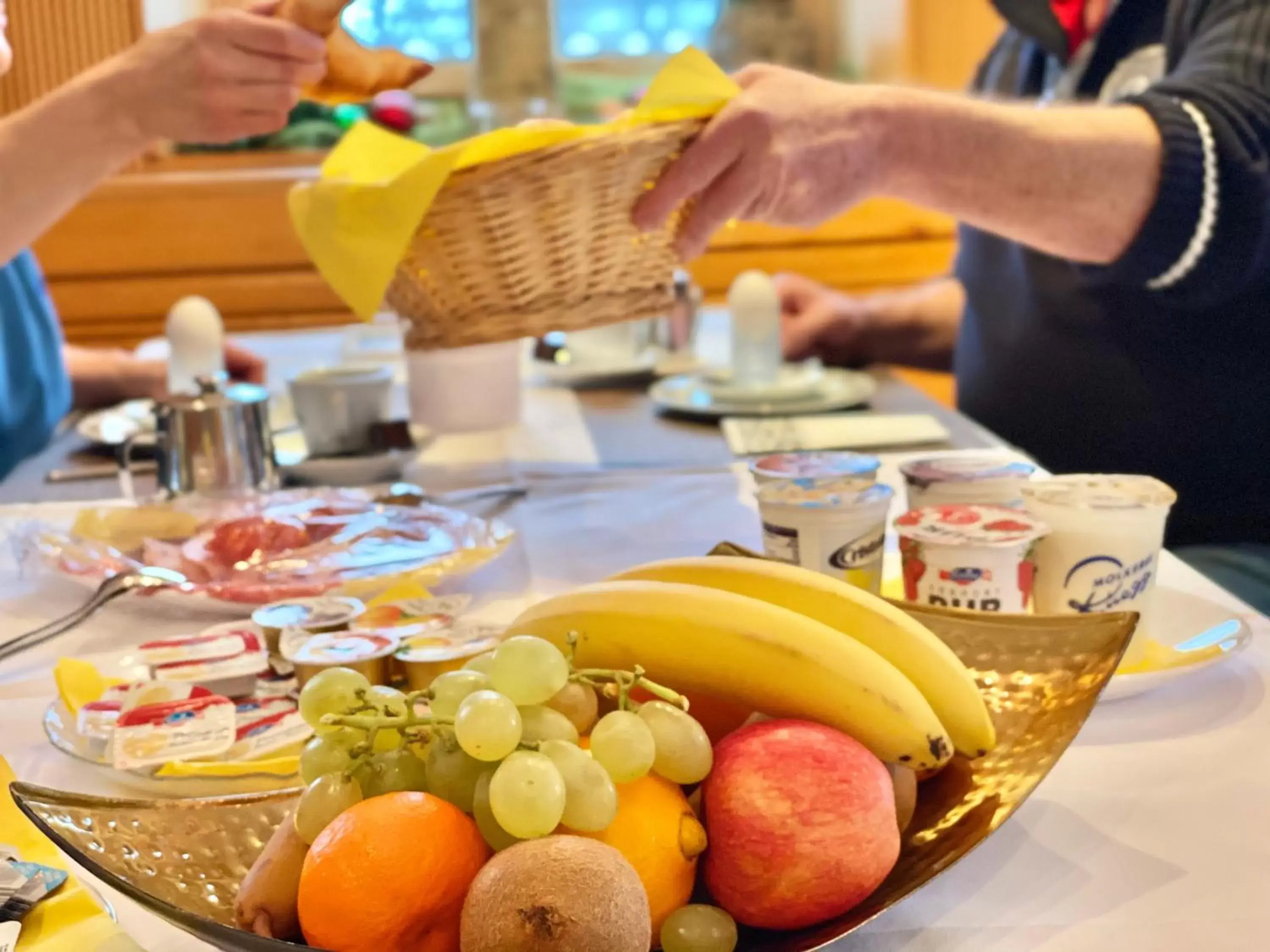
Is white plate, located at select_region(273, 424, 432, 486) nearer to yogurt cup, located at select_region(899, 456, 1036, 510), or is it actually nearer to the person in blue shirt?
the person in blue shirt

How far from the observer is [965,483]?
Result: 0.87 m

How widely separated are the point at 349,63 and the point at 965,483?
2.27 ft

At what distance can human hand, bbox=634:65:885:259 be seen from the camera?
3.42 ft

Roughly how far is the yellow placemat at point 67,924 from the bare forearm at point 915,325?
4.61 feet

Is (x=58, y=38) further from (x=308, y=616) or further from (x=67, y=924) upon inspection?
(x=67, y=924)

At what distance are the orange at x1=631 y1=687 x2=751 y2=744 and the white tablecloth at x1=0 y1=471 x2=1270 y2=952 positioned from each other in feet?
0.31

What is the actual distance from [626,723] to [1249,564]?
933mm

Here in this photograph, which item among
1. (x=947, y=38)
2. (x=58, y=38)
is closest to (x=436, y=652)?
(x=58, y=38)

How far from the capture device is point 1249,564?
3.87 ft

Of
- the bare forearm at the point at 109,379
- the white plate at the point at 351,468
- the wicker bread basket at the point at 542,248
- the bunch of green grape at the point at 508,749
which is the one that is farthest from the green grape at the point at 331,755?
the bare forearm at the point at 109,379

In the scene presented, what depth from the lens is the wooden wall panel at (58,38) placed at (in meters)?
3.27

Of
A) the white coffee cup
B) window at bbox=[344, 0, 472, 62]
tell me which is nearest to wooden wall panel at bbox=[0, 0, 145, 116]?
window at bbox=[344, 0, 472, 62]

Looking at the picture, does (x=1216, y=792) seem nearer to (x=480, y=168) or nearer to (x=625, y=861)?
(x=625, y=861)

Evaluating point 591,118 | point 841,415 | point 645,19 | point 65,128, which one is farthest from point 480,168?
point 645,19
